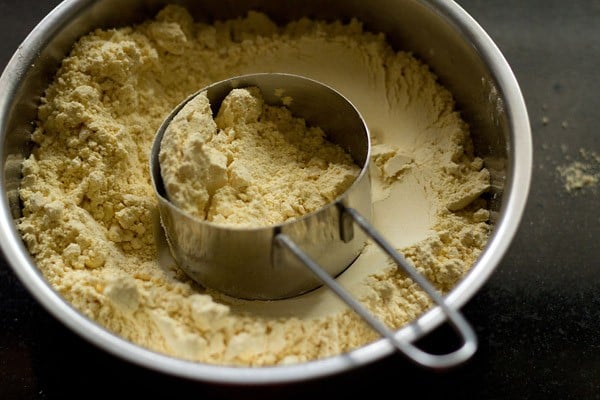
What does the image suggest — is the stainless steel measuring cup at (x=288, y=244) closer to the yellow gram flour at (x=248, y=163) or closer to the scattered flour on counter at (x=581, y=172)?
the yellow gram flour at (x=248, y=163)

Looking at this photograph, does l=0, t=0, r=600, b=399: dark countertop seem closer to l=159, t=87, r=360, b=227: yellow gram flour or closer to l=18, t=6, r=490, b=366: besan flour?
l=18, t=6, r=490, b=366: besan flour

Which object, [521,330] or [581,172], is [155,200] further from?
[581,172]

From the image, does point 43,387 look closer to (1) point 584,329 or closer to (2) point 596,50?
(1) point 584,329

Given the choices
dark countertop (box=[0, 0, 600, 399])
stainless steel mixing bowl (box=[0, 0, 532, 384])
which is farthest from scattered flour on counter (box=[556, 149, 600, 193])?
stainless steel mixing bowl (box=[0, 0, 532, 384])

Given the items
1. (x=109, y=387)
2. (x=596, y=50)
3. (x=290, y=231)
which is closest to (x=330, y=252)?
(x=290, y=231)

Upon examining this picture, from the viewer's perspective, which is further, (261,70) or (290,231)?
(261,70)
